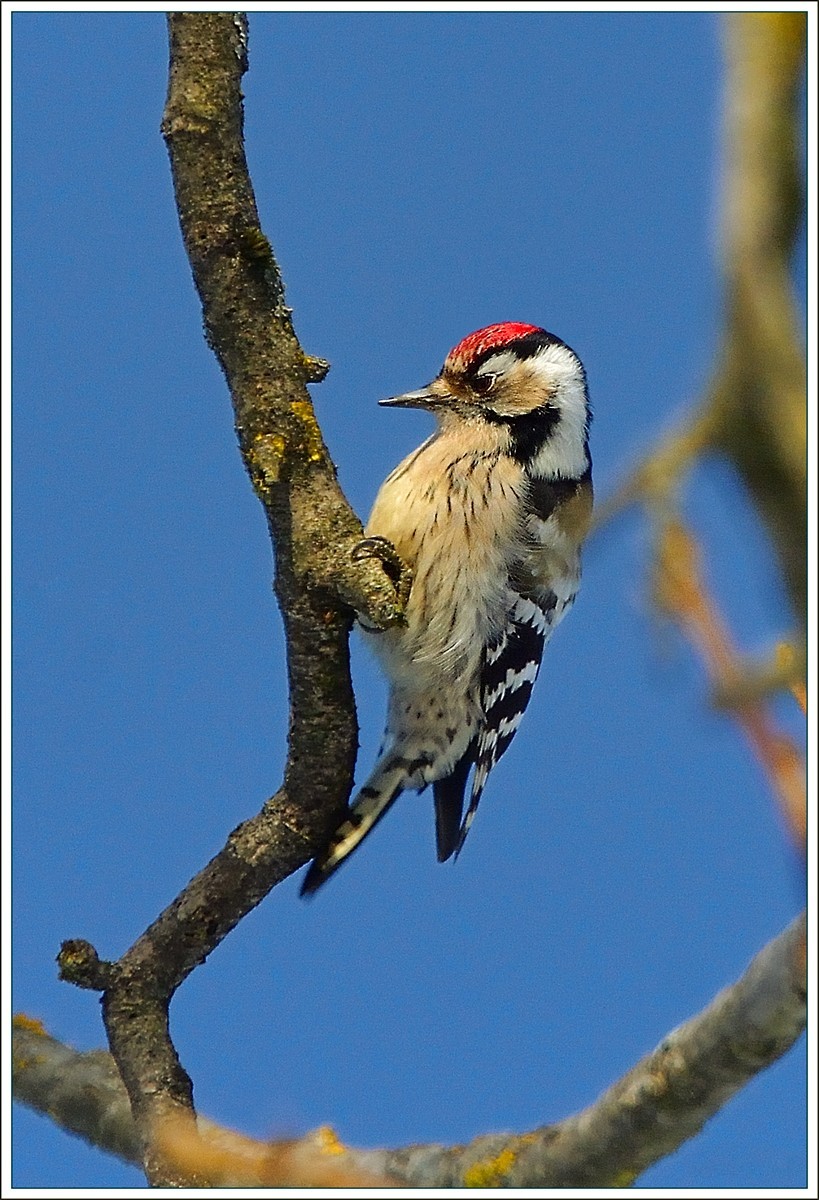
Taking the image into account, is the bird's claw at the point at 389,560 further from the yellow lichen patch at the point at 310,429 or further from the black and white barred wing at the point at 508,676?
the black and white barred wing at the point at 508,676

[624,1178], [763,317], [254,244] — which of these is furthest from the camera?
[254,244]

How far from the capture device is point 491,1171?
2.58 metres

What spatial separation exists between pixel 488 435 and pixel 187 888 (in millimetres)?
1956

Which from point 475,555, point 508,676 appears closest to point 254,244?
point 475,555

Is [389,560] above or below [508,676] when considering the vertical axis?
above

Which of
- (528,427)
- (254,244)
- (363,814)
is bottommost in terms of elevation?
(363,814)

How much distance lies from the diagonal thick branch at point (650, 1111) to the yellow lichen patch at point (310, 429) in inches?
72.2

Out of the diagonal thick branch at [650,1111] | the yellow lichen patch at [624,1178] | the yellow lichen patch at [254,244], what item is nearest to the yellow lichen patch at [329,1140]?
the diagonal thick branch at [650,1111]

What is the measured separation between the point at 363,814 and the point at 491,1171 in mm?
1489

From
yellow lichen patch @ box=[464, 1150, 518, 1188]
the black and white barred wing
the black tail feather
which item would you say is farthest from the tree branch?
the black tail feather

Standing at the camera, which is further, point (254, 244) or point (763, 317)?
point (254, 244)

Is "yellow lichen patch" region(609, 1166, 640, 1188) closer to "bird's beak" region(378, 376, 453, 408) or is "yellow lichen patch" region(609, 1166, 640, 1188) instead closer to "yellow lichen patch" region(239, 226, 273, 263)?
"yellow lichen patch" region(239, 226, 273, 263)

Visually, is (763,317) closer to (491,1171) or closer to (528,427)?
(491,1171)

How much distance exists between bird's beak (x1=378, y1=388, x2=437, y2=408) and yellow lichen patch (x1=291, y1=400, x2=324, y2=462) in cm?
119
